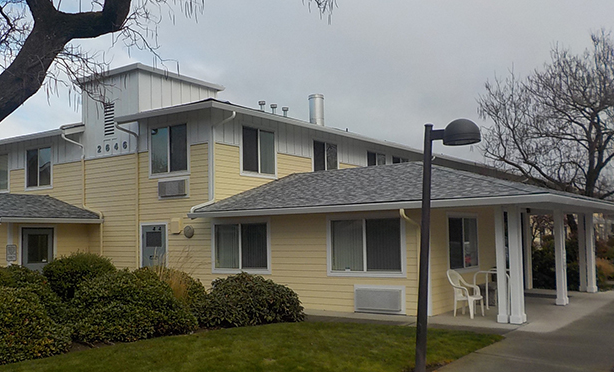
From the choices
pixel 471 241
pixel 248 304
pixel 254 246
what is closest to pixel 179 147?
pixel 254 246

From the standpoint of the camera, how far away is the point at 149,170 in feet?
53.6

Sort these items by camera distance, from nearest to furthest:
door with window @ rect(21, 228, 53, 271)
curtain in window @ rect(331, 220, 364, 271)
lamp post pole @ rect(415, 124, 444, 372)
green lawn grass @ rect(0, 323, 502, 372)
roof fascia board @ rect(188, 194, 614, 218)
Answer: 1. lamp post pole @ rect(415, 124, 444, 372)
2. green lawn grass @ rect(0, 323, 502, 372)
3. roof fascia board @ rect(188, 194, 614, 218)
4. curtain in window @ rect(331, 220, 364, 271)
5. door with window @ rect(21, 228, 53, 271)

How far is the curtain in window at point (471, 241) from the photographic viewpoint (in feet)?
46.9

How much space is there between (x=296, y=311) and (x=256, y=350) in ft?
9.98

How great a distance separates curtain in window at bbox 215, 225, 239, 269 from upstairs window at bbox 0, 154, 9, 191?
30.7ft

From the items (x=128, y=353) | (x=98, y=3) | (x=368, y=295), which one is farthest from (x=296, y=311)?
(x=98, y=3)

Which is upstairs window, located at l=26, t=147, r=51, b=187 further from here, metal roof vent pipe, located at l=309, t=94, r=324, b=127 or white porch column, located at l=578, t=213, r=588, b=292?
white porch column, located at l=578, t=213, r=588, b=292

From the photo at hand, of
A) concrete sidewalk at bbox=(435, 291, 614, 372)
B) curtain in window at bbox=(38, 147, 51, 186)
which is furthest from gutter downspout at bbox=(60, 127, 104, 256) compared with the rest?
concrete sidewalk at bbox=(435, 291, 614, 372)

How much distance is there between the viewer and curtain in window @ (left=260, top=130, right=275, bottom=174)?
16406 mm

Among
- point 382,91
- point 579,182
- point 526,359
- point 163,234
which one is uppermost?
point 382,91

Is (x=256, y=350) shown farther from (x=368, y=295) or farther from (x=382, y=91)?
(x=382, y=91)

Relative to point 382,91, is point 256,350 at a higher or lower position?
lower

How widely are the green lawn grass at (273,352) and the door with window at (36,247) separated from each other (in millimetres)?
9614

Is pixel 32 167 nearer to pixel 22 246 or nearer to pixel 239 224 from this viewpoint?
pixel 22 246
